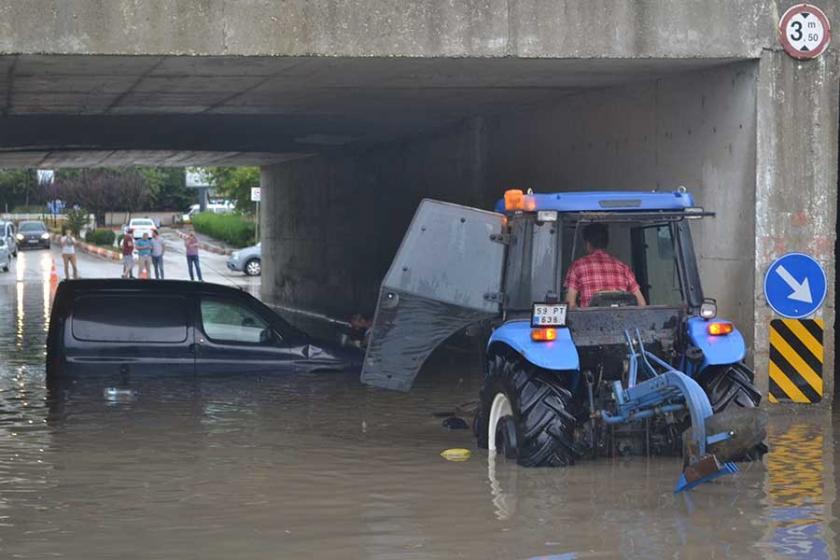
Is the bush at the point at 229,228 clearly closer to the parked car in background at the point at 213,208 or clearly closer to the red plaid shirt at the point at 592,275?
the parked car in background at the point at 213,208

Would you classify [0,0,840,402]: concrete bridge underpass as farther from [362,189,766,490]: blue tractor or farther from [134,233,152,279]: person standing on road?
[134,233,152,279]: person standing on road

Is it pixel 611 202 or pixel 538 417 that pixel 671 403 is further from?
pixel 611 202

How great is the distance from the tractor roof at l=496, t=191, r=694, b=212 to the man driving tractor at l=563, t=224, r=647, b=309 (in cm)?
19

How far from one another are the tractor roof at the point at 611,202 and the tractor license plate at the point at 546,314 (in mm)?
746

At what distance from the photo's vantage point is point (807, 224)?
13.2m

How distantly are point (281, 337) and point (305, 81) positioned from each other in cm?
278

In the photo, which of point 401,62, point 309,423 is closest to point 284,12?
point 401,62

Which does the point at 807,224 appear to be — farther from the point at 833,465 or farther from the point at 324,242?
the point at 324,242

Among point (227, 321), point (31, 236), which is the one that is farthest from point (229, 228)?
point (227, 321)

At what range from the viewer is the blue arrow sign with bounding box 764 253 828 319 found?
12992 mm

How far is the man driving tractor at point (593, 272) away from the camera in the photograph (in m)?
10.2

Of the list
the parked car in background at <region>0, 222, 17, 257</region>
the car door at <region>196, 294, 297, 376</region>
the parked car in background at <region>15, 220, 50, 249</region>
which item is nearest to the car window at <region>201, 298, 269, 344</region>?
the car door at <region>196, 294, 297, 376</region>

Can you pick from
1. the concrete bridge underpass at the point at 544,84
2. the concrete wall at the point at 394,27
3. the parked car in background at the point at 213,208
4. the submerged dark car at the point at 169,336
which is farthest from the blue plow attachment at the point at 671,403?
the parked car in background at the point at 213,208

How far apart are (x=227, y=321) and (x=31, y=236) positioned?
54301 mm
